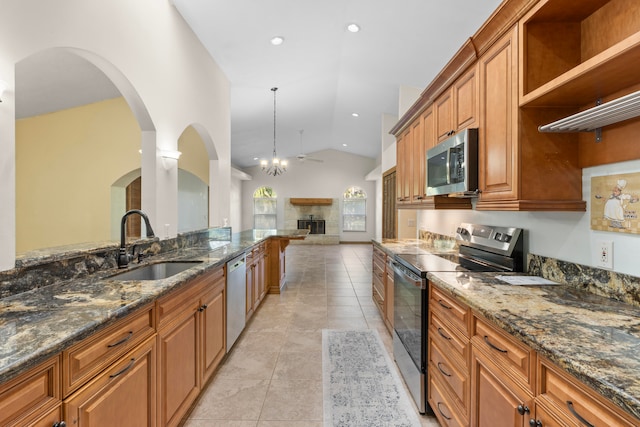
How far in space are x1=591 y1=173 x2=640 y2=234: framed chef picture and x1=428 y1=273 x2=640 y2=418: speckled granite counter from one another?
0.33 meters

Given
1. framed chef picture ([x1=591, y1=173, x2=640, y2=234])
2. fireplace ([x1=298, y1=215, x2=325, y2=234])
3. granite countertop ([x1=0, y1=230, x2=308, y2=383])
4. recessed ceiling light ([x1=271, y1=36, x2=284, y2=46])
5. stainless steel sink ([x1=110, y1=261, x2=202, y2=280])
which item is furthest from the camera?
fireplace ([x1=298, y1=215, x2=325, y2=234])

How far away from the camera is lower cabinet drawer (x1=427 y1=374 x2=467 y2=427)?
1.55m

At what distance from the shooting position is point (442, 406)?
1.72 m

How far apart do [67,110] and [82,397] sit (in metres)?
4.28

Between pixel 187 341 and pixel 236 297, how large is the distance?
102cm

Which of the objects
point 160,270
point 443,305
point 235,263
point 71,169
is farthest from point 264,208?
point 443,305

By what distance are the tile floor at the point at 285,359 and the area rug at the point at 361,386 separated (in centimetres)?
8

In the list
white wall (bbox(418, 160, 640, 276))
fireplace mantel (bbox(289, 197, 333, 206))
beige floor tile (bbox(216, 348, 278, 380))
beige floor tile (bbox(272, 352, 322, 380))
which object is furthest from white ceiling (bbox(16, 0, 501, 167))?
fireplace mantel (bbox(289, 197, 333, 206))

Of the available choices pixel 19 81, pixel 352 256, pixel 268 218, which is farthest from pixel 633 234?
pixel 268 218

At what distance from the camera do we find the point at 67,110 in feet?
13.0

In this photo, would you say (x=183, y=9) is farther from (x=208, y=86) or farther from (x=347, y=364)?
(x=347, y=364)

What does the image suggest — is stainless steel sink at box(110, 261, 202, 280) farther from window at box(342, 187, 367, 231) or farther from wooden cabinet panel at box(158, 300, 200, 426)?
window at box(342, 187, 367, 231)

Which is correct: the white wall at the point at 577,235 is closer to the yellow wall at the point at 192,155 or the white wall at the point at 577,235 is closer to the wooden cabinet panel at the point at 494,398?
the wooden cabinet panel at the point at 494,398

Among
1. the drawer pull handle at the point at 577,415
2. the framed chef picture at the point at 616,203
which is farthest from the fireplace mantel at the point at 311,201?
the drawer pull handle at the point at 577,415
